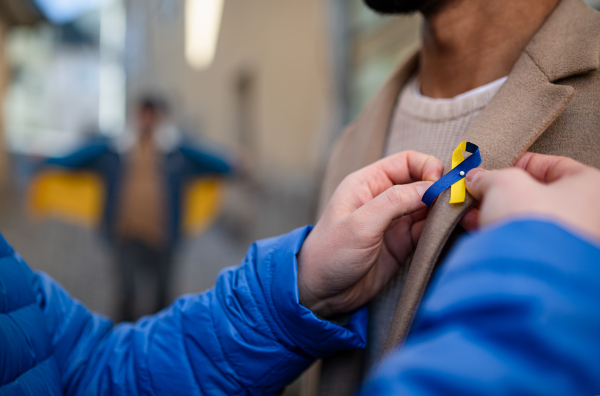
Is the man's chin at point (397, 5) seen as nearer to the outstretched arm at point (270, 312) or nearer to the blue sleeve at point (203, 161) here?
the outstretched arm at point (270, 312)

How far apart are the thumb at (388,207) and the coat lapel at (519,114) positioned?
43 mm

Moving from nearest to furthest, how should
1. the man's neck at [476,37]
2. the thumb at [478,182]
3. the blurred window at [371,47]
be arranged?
the thumb at [478,182]
the man's neck at [476,37]
the blurred window at [371,47]

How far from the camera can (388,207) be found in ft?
2.47

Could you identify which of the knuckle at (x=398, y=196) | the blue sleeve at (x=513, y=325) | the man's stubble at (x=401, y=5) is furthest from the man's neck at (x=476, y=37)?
the blue sleeve at (x=513, y=325)

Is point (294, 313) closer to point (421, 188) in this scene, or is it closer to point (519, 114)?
point (421, 188)

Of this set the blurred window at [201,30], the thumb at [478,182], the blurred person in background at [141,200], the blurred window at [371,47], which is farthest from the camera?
the blurred window at [201,30]

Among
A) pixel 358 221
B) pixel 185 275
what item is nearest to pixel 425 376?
pixel 358 221

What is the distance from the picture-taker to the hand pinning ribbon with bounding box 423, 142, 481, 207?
2.35 ft

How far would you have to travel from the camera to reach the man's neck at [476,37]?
0.94 meters

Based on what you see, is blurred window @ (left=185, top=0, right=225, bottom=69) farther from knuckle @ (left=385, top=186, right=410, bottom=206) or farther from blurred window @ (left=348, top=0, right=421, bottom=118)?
knuckle @ (left=385, top=186, right=410, bottom=206)

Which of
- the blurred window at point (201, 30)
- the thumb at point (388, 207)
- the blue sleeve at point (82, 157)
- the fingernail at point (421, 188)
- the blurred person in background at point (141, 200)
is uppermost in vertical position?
the blurred window at point (201, 30)

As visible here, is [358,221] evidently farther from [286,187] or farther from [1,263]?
[286,187]

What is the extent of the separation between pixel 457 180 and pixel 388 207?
128mm

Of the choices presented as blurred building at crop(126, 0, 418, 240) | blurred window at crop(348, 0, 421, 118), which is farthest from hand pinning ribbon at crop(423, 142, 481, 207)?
blurred window at crop(348, 0, 421, 118)
